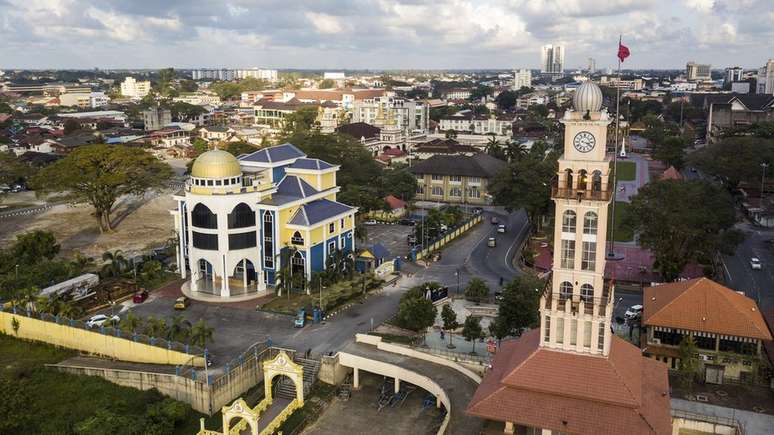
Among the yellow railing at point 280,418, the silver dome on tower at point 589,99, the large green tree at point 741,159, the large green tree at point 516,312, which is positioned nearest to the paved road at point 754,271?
the large green tree at point 741,159

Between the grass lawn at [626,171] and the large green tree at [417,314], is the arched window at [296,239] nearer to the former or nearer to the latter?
the large green tree at [417,314]

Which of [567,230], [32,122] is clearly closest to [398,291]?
[567,230]

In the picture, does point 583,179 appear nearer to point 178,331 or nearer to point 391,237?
point 178,331

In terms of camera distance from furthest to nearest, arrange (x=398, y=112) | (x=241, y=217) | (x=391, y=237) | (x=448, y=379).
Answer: (x=398, y=112) → (x=391, y=237) → (x=241, y=217) → (x=448, y=379)

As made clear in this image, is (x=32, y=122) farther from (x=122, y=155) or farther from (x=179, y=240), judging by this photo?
(x=179, y=240)

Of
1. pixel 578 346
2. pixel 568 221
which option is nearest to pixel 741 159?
pixel 568 221

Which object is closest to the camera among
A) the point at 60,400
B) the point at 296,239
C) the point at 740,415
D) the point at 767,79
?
the point at 740,415

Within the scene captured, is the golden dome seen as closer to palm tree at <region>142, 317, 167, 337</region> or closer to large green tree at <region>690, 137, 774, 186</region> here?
palm tree at <region>142, 317, 167, 337</region>
